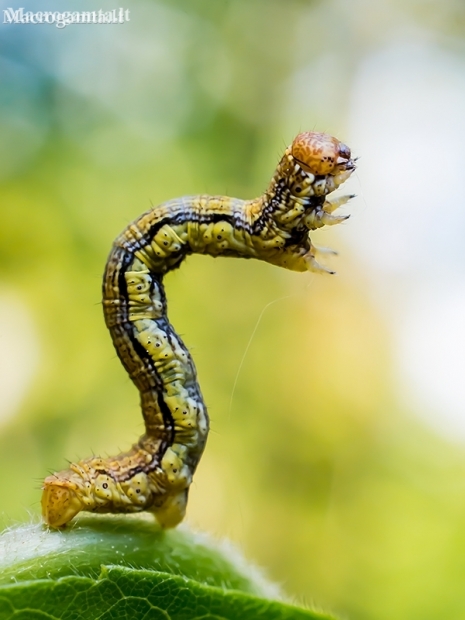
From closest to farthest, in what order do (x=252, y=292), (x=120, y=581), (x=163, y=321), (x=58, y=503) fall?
(x=120, y=581), (x=58, y=503), (x=163, y=321), (x=252, y=292)

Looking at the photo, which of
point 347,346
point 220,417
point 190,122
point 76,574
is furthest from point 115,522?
point 190,122

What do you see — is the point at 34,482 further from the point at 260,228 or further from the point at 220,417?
the point at 260,228

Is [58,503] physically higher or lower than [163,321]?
lower

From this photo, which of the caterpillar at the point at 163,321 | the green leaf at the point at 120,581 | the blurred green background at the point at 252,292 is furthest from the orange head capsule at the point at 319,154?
the blurred green background at the point at 252,292
